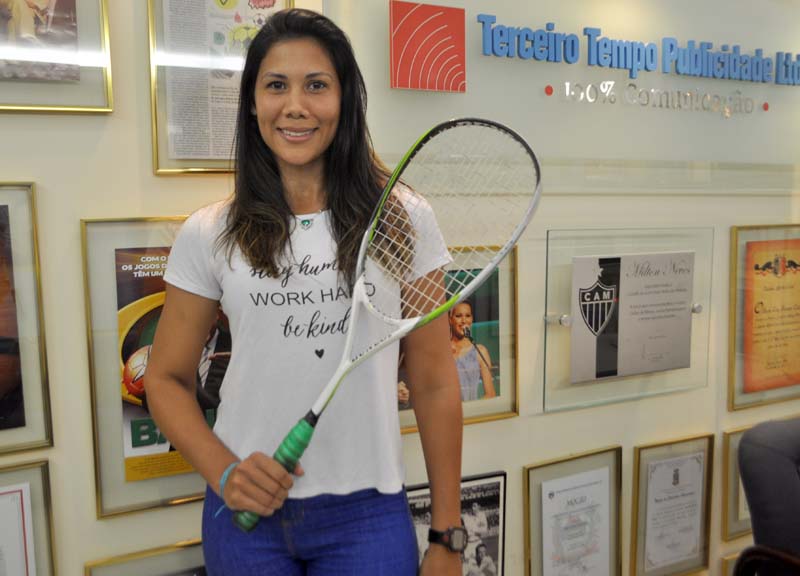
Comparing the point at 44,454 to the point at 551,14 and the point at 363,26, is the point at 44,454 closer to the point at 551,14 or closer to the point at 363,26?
the point at 363,26

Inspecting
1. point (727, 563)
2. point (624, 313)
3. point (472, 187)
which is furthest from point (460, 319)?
point (727, 563)

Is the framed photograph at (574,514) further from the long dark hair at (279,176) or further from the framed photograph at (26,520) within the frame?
the framed photograph at (26,520)

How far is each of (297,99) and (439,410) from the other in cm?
63

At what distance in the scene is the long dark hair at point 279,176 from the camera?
122 centimetres

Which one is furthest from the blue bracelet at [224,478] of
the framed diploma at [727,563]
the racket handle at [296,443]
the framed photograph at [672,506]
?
the framed diploma at [727,563]

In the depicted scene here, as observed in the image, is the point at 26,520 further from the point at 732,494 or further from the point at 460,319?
the point at 732,494

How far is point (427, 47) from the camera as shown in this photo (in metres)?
1.76

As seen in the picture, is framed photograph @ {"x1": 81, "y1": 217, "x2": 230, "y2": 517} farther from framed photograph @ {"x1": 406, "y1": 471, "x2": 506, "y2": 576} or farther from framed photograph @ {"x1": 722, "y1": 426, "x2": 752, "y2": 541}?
framed photograph @ {"x1": 722, "y1": 426, "x2": 752, "y2": 541}

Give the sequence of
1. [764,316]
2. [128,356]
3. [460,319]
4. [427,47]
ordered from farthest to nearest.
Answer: [764,316] → [460,319] → [427,47] → [128,356]

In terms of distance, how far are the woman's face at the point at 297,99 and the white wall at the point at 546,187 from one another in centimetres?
40

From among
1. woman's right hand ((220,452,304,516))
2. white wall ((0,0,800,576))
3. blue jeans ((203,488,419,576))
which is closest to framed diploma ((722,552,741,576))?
white wall ((0,0,800,576))

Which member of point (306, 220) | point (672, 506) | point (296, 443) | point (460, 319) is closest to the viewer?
point (296, 443)

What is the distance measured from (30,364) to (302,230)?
2.30 feet

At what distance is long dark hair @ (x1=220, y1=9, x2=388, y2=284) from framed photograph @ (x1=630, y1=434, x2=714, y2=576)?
143 centimetres
